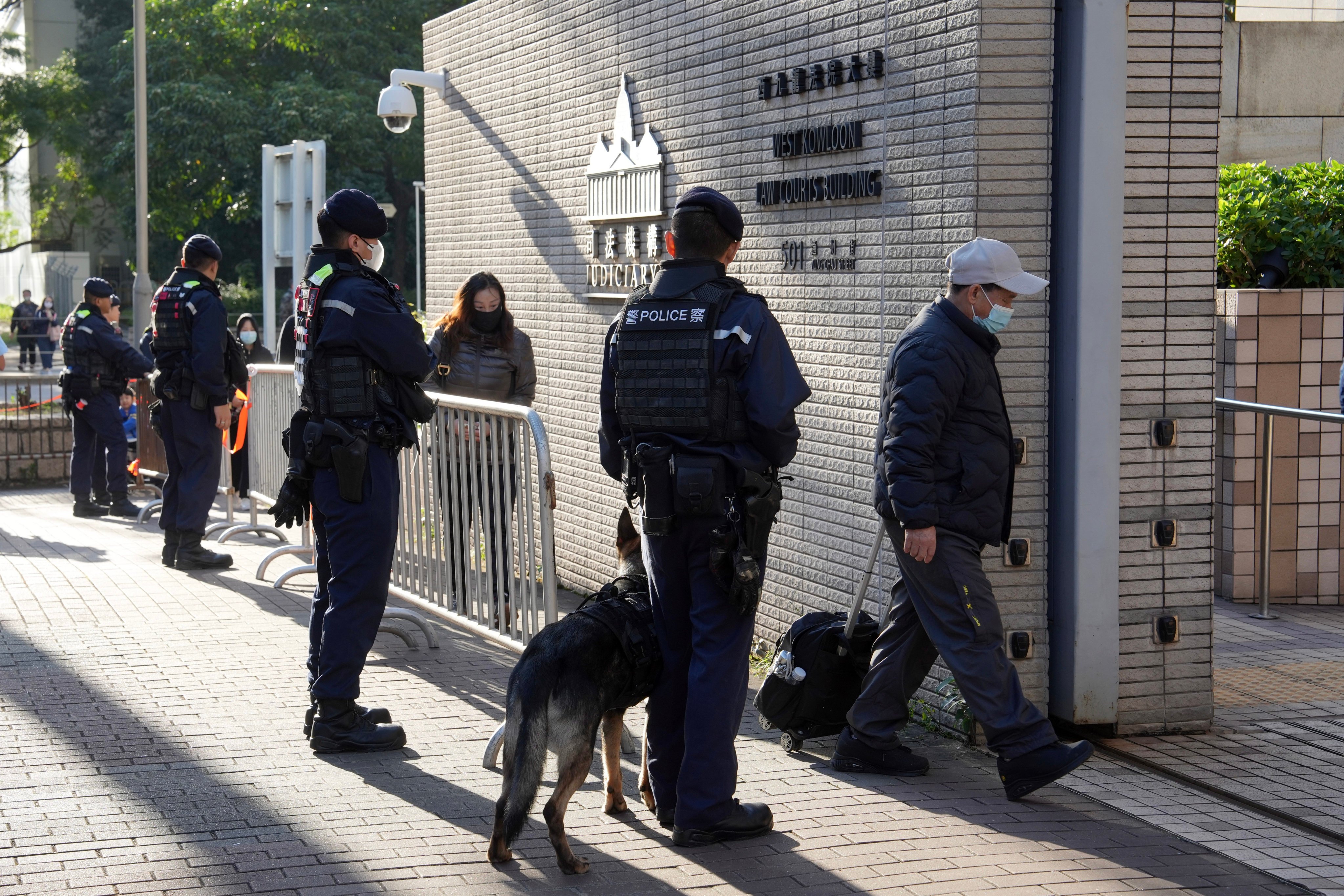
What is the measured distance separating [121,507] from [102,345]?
155 cm

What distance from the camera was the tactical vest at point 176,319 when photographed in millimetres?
9859

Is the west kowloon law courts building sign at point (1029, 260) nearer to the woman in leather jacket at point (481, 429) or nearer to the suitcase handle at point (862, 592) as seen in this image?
the suitcase handle at point (862, 592)

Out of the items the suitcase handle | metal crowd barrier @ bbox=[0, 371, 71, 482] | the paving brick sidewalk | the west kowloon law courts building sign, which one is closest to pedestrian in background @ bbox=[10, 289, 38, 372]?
metal crowd barrier @ bbox=[0, 371, 71, 482]

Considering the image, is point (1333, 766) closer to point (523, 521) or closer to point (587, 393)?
point (523, 521)

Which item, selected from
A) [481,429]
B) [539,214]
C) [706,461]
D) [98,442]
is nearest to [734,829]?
[706,461]

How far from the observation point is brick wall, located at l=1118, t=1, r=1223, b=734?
5887 mm

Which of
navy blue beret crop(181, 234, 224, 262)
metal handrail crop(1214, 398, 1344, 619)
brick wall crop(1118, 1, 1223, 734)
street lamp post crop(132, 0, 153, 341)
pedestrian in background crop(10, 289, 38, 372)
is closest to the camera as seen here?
brick wall crop(1118, 1, 1223, 734)

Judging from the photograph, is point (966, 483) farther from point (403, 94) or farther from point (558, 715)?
point (403, 94)

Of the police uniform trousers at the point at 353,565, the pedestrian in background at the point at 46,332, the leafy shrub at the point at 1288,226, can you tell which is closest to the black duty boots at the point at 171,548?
the police uniform trousers at the point at 353,565

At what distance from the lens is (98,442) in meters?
13.3

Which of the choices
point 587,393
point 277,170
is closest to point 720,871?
point 587,393

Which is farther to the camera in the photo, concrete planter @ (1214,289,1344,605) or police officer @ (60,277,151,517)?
police officer @ (60,277,151,517)

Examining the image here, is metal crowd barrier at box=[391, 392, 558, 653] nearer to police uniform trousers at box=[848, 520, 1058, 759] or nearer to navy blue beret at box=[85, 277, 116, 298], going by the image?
police uniform trousers at box=[848, 520, 1058, 759]

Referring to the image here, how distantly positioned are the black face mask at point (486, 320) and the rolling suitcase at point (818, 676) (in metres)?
2.84
